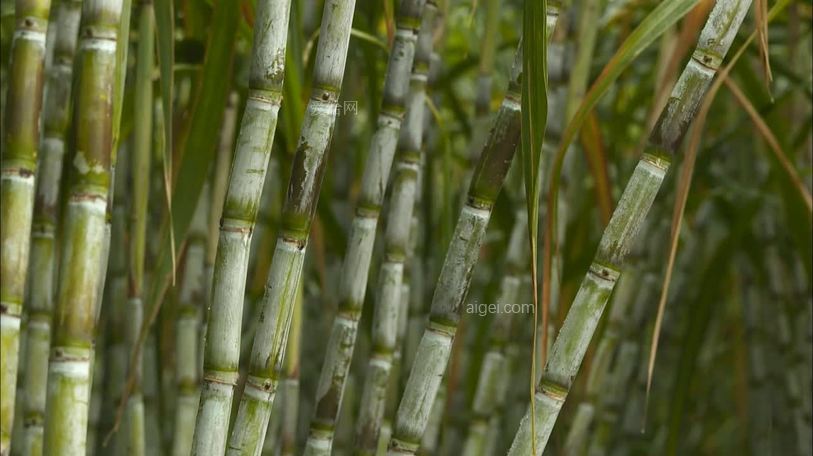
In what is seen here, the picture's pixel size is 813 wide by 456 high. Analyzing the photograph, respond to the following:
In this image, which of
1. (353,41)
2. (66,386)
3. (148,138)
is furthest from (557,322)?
(66,386)

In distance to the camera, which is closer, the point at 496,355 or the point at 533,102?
the point at 533,102

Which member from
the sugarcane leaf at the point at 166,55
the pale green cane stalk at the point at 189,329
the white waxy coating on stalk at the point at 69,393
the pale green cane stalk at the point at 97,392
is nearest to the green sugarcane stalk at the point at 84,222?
the white waxy coating on stalk at the point at 69,393

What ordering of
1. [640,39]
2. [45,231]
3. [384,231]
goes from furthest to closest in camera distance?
[384,231] → [45,231] → [640,39]

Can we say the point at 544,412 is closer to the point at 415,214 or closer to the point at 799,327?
the point at 415,214

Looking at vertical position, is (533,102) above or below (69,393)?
above

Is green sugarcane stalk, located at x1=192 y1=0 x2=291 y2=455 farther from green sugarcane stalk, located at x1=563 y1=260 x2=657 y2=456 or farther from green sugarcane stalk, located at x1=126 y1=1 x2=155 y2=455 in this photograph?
green sugarcane stalk, located at x1=563 y1=260 x2=657 y2=456

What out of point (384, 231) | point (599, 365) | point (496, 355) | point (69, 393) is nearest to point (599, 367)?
point (599, 365)

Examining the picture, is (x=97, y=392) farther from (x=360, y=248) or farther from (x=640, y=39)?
(x=640, y=39)
